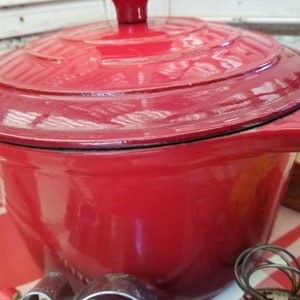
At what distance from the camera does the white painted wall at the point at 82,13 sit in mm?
869

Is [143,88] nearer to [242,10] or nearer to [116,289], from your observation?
[116,289]

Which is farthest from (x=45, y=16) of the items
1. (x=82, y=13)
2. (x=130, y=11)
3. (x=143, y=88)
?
(x=143, y=88)

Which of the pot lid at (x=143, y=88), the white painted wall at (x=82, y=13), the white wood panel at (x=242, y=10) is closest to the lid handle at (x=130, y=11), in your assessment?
the pot lid at (x=143, y=88)

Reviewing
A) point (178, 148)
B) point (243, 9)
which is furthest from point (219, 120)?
point (243, 9)

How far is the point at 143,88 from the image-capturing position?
1.31 ft

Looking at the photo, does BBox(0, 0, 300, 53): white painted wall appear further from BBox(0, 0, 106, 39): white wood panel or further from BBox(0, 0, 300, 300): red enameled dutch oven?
BBox(0, 0, 300, 300): red enameled dutch oven

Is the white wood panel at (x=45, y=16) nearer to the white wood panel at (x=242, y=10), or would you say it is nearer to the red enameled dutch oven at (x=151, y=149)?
the white wood panel at (x=242, y=10)

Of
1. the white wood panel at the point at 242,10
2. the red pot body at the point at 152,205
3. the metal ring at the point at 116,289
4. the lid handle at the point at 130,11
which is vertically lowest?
the metal ring at the point at 116,289

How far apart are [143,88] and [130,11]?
0.21m

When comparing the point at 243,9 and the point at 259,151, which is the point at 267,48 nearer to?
the point at 259,151

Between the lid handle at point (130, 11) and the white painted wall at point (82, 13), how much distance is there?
0.38m

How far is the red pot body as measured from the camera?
0.37m

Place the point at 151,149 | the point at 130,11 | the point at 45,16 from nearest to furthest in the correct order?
1. the point at 151,149
2. the point at 130,11
3. the point at 45,16


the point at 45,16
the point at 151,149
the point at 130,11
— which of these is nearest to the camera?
the point at 151,149
